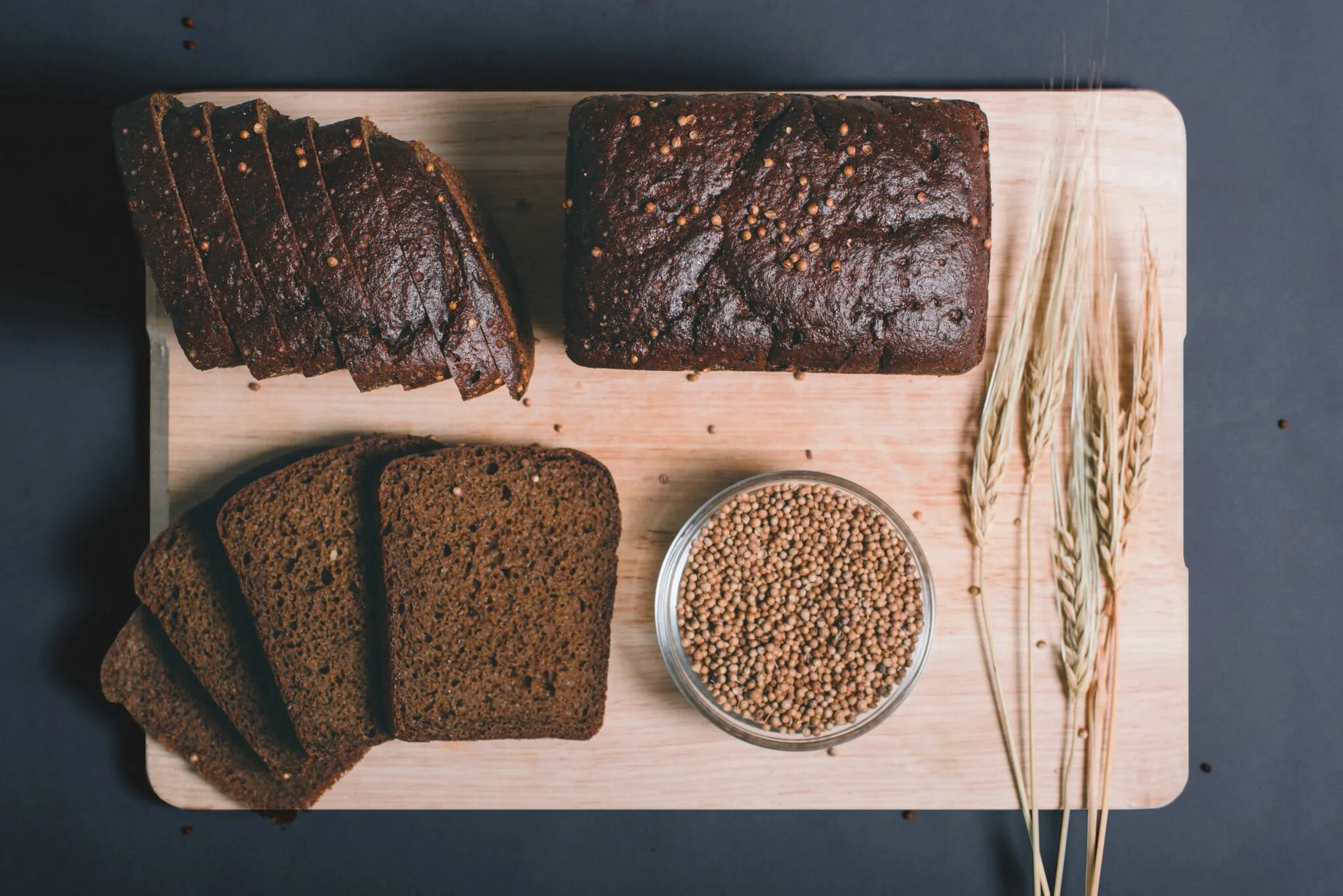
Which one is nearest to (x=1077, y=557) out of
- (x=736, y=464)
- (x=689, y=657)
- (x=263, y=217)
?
(x=736, y=464)

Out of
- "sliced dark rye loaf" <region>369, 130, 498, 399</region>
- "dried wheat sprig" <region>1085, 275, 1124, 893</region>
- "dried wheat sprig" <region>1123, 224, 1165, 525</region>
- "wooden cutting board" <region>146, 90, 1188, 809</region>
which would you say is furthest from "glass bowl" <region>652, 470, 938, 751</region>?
"sliced dark rye loaf" <region>369, 130, 498, 399</region>

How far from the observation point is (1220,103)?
2.30m

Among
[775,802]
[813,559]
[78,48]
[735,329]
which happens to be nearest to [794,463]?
[813,559]

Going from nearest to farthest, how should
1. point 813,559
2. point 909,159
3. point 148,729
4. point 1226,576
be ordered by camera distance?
point 909,159 → point 813,559 → point 148,729 → point 1226,576

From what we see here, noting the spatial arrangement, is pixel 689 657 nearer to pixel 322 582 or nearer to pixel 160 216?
pixel 322 582

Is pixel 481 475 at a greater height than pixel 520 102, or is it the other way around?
pixel 520 102

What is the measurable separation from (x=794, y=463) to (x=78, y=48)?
7.25ft

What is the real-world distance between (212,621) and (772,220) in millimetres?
1705

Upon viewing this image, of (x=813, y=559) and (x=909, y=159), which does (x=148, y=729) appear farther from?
(x=909, y=159)

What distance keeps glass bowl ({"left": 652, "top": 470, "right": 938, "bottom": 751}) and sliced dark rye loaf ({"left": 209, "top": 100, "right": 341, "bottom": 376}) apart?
0.97 m

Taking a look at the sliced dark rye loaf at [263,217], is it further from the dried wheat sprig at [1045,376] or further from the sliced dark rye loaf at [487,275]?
the dried wheat sprig at [1045,376]

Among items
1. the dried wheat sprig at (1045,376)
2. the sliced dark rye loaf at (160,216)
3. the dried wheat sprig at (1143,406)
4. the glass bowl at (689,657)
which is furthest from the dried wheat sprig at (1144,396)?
the sliced dark rye loaf at (160,216)

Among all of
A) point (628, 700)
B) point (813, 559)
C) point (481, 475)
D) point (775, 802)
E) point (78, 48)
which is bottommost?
point (775, 802)

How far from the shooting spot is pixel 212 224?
1772 mm
